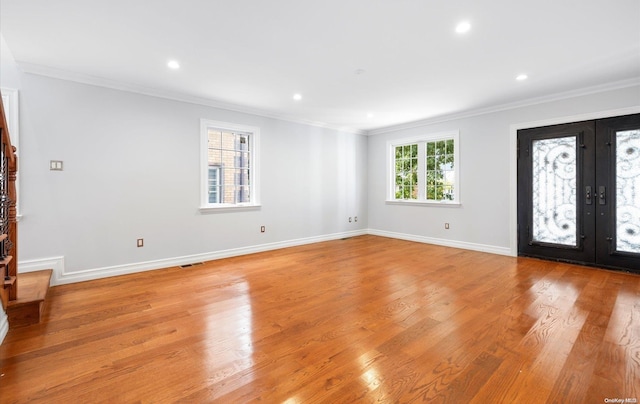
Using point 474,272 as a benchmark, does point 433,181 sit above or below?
above

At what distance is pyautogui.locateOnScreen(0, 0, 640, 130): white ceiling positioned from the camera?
2.26 meters

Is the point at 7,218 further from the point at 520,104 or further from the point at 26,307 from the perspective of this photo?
the point at 520,104

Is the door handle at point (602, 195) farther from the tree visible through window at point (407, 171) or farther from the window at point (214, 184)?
the window at point (214, 184)

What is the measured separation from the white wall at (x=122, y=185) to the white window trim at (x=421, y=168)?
2375 mm

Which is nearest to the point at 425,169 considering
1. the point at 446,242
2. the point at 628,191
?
the point at 446,242

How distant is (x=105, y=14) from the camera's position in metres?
2.32

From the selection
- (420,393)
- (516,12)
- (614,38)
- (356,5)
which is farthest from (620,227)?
(356,5)

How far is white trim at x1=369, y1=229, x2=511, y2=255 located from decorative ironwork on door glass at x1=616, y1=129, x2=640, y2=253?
4.47 ft

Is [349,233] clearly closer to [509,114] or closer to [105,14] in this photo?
[509,114]

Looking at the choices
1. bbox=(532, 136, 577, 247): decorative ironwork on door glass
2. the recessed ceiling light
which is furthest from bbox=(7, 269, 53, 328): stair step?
bbox=(532, 136, 577, 247): decorative ironwork on door glass

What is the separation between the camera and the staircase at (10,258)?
2.22 metres

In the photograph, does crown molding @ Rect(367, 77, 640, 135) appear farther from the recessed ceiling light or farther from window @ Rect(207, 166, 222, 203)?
window @ Rect(207, 166, 222, 203)

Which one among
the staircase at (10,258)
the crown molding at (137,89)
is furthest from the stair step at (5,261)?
the crown molding at (137,89)

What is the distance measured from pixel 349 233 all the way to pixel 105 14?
5.44 m
